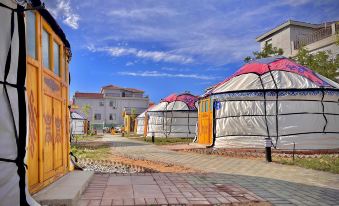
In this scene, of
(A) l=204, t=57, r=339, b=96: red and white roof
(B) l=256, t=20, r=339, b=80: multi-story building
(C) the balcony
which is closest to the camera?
(A) l=204, t=57, r=339, b=96: red and white roof

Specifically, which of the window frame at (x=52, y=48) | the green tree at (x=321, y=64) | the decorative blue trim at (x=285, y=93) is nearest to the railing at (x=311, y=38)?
the green tree at (x=321, y=64)

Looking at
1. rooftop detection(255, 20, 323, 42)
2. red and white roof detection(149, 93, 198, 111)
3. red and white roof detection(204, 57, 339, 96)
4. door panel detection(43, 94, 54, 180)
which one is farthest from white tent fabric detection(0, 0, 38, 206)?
rooftop detection(255, 20, 323, 42)

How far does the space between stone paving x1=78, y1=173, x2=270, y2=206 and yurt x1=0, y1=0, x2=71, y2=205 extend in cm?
69

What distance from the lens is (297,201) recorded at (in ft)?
13.5

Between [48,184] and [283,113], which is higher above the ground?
[283,113]

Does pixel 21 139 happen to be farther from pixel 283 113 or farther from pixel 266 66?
pixel 266 66

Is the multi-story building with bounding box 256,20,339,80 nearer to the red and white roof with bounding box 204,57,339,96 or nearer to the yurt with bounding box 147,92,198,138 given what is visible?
the yurt with bounding box 147,92,198,138

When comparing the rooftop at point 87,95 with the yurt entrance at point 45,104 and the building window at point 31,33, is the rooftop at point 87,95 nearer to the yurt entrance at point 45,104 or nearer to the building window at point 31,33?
the yurt entrance at point 45,104

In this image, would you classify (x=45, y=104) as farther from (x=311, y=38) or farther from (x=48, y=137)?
(x=311, y=38)

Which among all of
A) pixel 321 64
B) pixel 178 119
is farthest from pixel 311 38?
pixel 178 119

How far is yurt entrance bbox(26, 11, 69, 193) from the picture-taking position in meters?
3.67

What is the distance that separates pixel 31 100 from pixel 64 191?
1176 millimetres

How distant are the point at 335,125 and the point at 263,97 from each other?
8.85 ft

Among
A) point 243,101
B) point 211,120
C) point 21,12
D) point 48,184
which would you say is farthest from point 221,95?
point 21,12
